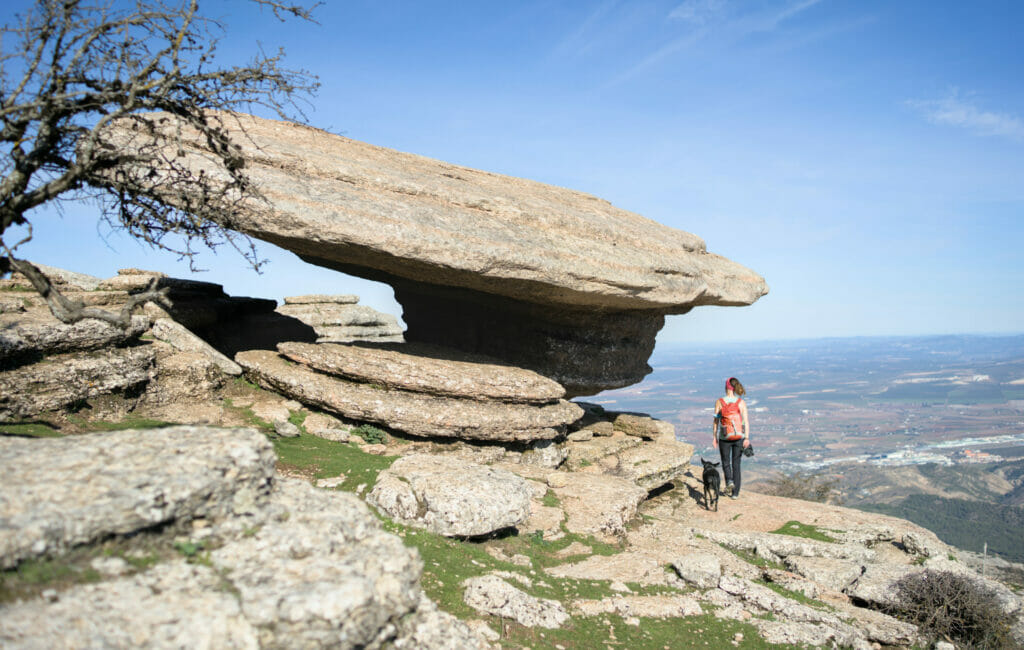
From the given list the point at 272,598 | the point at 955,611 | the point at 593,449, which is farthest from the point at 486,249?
the point at 955,611

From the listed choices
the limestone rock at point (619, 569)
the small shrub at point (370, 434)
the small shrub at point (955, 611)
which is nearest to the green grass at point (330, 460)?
the small shrub at point (370, 434)

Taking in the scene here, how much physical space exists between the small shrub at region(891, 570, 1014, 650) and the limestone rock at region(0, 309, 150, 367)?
704 inches

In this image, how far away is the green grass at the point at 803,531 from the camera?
16141 mm

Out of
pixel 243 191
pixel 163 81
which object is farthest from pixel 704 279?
pixel 163 81

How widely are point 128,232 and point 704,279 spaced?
1722 centimetres

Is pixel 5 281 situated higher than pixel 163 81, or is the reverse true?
pixel 163 81

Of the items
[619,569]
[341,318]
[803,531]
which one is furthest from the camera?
[341,318]

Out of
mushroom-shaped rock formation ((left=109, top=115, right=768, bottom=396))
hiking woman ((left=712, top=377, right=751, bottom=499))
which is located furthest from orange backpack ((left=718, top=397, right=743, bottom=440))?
mushroom-shaped rock formation ((left=109, top=115, right=768, bottom=396))

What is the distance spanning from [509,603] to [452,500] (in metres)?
2.38

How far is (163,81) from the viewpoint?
33.6 feet

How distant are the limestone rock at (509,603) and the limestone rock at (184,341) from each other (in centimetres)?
1024

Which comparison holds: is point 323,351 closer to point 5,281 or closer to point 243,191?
point 243,191

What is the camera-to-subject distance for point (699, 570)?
36.8ft

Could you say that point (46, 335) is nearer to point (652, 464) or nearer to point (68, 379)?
Answer: point (68, 379)
